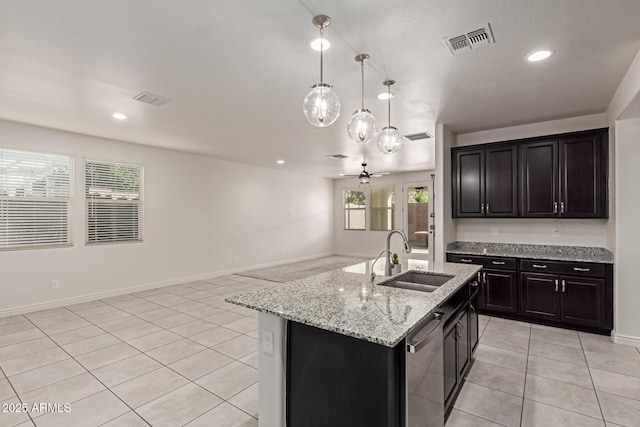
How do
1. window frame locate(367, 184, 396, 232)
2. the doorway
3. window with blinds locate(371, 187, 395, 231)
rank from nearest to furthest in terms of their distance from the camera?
the doorway < window frame locate(367, 184, 396, 232) < window with blinds locate(371, 187, 395, 231)

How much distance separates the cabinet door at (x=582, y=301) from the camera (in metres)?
3.55

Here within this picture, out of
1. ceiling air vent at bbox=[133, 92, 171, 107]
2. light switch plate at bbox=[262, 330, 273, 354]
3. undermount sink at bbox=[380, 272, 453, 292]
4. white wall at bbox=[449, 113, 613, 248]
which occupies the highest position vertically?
ceiling air vent at bbox=[133, 92, 171, 107]

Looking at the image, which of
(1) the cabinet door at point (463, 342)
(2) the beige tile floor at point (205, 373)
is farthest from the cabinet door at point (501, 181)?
(1) the cabinet door at point (463, 342)

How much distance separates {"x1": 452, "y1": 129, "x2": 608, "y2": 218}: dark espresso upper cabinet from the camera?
3.75 m

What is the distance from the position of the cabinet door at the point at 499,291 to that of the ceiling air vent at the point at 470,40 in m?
2.92

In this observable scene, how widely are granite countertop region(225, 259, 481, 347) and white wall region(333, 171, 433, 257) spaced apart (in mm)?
7067

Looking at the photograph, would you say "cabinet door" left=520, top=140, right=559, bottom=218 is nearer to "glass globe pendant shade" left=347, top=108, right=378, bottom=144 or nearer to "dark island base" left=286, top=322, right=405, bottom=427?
"glass globe pendant shade" left=347, top=108, right=378, bottom=144

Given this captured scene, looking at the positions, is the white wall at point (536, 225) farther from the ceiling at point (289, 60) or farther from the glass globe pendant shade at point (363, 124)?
the glass globe pendant shade at point (363, 124)

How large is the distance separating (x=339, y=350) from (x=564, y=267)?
3570 millimetres

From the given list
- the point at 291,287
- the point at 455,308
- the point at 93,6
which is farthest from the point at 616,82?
the point at 93,6

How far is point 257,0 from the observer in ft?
6.22

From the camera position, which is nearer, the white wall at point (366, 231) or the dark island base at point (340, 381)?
the dark island base at point (340, 381)

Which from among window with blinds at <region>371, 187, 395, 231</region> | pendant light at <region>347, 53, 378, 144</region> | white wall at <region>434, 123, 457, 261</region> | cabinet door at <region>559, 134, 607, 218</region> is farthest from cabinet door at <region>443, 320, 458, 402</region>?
window with blinds at <region>371, 187, 395, 231</region>

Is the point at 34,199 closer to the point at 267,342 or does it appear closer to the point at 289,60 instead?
the point at 289,60
